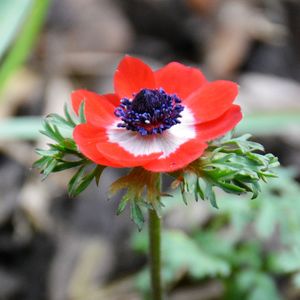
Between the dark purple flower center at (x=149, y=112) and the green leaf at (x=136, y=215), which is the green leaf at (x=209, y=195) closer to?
the green leaf at (x=136, y=215)

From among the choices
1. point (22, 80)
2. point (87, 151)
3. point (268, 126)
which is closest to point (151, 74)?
point (87, 151)

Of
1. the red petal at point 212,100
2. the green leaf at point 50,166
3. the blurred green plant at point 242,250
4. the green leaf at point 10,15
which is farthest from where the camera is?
the green leaf at point 10,15

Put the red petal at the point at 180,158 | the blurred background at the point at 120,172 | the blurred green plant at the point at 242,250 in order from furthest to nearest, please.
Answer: the blurred background at the point at 120,172
the blurred green plant at the point at 242,250
the red petal at the point at 180,158

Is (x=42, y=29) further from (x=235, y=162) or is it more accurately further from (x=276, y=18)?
(x=235, y=162)

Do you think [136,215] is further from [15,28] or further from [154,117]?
[15,28]

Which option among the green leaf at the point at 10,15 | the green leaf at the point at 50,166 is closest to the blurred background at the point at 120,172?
the green leaf at the point at 10,15

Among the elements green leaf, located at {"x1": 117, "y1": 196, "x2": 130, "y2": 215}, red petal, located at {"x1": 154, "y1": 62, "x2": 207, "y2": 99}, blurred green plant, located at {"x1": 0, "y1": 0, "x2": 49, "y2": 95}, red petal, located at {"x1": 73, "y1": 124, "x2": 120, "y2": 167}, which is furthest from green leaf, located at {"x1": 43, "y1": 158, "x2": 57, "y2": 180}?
blurred green plant, located at {"x1": 0, "y1": 0, "x2": 49, "y2": 95}

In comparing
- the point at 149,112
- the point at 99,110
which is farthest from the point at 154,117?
the point at 99,110
